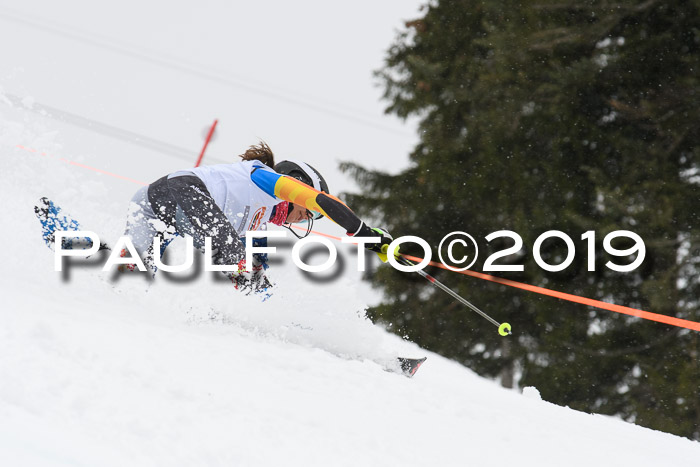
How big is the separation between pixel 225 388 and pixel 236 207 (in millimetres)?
1627

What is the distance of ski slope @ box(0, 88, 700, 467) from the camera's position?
209 centimetres

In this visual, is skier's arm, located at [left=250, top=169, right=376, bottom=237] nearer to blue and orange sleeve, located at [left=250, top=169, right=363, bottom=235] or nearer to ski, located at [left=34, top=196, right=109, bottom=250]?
blue and orange sleeve, located at [left=250, top=169, right=363, bottom=235]

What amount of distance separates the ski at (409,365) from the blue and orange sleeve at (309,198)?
85 centimetres

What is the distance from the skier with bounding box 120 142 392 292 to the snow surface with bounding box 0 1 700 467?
0.97 feet

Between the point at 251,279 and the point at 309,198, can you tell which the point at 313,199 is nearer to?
the point at 309,198

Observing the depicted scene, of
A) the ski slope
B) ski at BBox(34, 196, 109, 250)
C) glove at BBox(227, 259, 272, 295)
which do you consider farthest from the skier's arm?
ski at BBox(34, 196, 109, 250)

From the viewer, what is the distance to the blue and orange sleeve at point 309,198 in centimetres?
366

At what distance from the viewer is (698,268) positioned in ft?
24.0

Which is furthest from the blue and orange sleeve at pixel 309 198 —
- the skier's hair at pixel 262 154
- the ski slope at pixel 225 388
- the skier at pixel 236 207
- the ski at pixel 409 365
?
the ski at pixel 409 365

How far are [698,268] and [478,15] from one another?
15.9 ft

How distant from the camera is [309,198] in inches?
146

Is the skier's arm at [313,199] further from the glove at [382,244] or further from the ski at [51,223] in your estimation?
the ski at [51,223]

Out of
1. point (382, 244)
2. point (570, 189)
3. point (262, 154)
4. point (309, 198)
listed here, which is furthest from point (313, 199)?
point (570, 189)

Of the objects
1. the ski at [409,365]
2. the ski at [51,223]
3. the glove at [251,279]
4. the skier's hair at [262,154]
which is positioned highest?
the skier's hair at [262,154]
